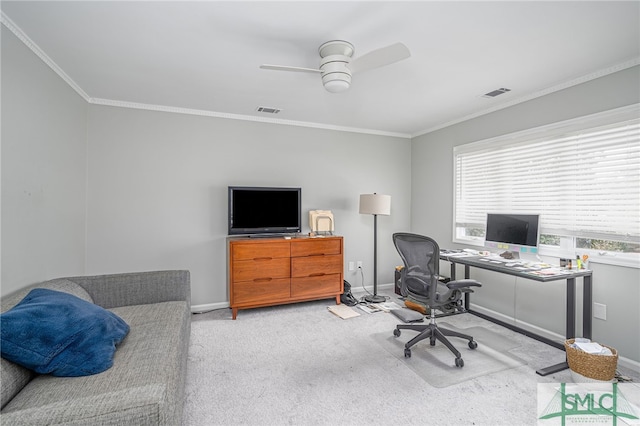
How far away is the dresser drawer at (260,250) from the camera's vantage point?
358 centimetres

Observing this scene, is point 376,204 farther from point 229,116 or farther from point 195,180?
point 195,180

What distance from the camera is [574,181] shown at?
2.92m

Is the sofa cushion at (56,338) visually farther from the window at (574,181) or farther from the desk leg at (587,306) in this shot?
the window at (574,181)

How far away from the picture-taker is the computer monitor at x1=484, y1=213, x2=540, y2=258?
302 cm

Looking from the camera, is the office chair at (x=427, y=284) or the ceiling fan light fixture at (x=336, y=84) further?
the office chair at (x=427, y=284)

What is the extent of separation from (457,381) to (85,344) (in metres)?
2.37

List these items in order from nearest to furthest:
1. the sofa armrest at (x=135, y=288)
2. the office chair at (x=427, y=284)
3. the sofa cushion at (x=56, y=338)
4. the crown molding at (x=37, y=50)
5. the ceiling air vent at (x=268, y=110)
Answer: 1. the sofa cushion at (x=56, y=338)
2. the crown molding at (x=37, y=50)
3. the sofa armrest at (x=135, y=288)
4. the office chair at (x=427, y=284)
5. the ceiling air vent at (x=268, y=110)

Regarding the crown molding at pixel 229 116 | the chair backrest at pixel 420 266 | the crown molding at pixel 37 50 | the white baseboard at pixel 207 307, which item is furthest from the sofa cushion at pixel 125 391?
the crown molding at pixel 229 116

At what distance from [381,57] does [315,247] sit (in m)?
2.46

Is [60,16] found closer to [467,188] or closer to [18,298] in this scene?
[18,298]

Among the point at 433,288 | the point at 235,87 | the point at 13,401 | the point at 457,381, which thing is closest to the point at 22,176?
the point at 13,401

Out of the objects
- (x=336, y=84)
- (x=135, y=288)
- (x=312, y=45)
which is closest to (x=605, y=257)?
(x=336, y=84)

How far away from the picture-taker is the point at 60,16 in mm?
1949

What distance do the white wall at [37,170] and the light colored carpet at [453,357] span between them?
2912 mm
